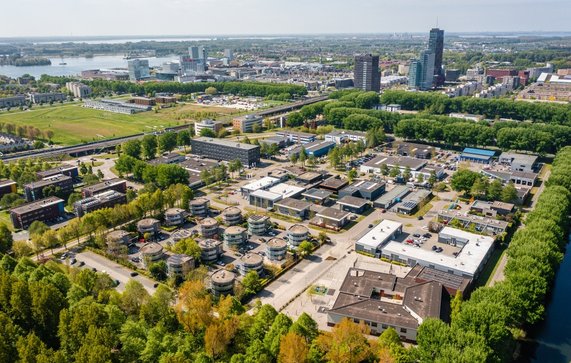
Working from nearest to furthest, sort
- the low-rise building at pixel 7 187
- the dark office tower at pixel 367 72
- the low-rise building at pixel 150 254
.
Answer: the low-rise building at pixel 150 254 < the low-rise building at pixel 7 187 < the dark office tower at pixel 367 72

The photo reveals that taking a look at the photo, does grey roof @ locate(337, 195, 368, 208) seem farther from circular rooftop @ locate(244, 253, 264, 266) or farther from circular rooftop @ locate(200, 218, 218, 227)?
circular rooftop @ locate(244, 253, 264, 266)

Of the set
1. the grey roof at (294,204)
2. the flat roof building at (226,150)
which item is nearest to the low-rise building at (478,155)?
the grey roof at (294,204)

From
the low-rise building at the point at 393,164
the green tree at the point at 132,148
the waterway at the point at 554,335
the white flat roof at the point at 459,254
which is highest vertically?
the green tree at the point at 132,148

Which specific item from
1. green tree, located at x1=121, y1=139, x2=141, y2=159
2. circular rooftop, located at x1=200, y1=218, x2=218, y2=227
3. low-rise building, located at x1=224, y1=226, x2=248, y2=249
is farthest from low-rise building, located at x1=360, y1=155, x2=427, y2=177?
green tree, located at x1=121, y1=139, x2=141, y2=159

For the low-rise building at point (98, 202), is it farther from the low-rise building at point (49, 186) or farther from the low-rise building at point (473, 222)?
the low-rise building at point (473, 222)

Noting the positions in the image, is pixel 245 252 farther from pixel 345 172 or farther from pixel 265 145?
pixel 265 145

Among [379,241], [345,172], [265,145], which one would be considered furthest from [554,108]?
[379,241]

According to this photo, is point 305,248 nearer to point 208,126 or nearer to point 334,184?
point 334,184
